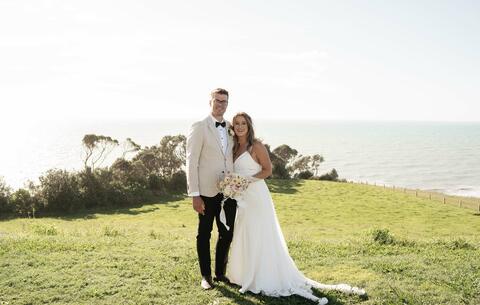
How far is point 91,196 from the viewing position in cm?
4209

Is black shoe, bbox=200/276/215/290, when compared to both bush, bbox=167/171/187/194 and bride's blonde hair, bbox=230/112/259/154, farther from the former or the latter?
bush, bbox=167/171/187/194

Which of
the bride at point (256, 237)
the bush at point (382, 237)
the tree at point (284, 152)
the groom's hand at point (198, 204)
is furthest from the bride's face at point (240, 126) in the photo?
the tree at point (284, 152)

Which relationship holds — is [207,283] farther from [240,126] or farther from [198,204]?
[240,126]

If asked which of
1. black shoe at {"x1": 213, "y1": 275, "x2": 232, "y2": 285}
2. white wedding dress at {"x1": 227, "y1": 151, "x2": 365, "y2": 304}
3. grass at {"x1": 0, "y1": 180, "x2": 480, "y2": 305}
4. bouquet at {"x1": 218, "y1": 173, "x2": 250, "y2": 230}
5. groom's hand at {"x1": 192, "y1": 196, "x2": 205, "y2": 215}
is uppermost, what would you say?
bouquet at {"x1": 218, "y1": 173, "x2": 250, "y2": 230}

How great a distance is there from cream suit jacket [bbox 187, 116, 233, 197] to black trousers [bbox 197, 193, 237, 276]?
0.24 metres

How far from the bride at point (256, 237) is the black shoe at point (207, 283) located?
0.36 metres

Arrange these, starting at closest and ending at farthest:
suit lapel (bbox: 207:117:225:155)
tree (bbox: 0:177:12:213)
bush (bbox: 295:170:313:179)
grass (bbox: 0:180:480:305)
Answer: grass (bbox: 0:180:480:305) < suit lapel (bbox: 207:117:225:155) < tree (bbox: 0:177:12:213) < bush (bbox: 295:170:313:179)

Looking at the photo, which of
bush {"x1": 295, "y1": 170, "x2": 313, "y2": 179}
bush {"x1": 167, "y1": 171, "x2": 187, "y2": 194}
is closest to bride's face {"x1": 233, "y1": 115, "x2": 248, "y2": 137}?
bush {"x1": 167, "y1": 171, "x2": 187, "y2": 194}

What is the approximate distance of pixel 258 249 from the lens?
659 centimetres

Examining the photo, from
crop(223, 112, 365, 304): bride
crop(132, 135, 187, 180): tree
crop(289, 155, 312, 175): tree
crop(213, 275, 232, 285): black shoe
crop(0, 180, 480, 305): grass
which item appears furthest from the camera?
crop(289, 155, 312, 175): tree

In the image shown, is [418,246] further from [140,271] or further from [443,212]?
[443,212]

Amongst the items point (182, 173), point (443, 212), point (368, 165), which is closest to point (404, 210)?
point (443, 212)

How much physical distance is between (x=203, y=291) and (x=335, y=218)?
3283 cm

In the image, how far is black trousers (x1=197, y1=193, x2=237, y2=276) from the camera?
21.3 ft
